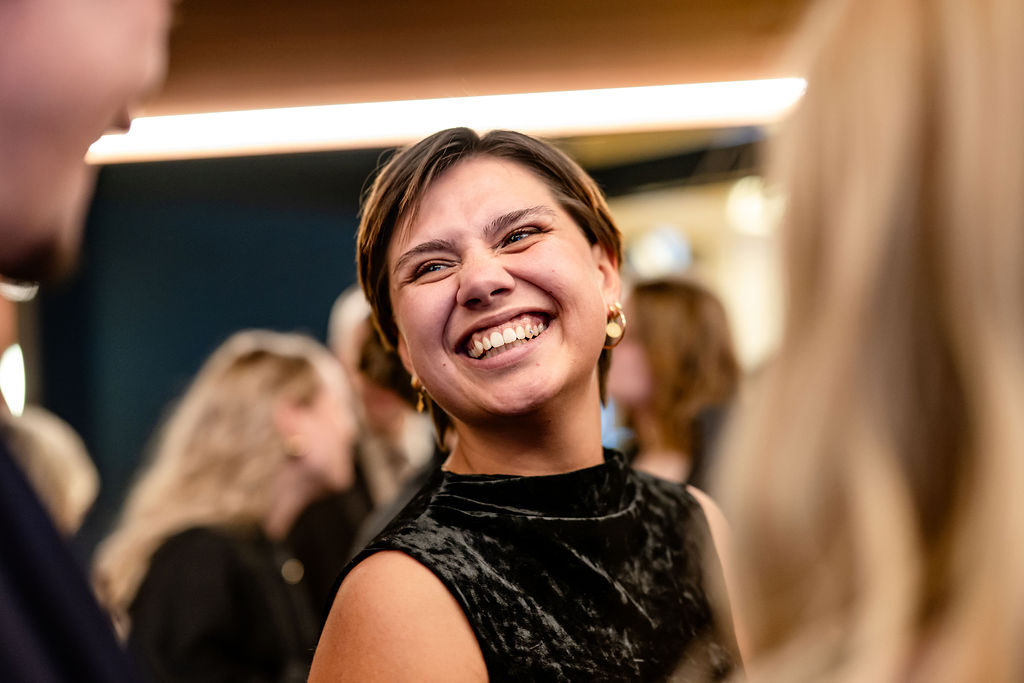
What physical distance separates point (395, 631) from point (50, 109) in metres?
0.76

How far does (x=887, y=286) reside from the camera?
71cm

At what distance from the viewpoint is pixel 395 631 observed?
124cm

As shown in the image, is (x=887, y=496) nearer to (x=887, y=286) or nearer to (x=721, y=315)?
(x=887, y=286)

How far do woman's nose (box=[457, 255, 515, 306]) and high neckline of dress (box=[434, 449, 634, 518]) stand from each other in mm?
249

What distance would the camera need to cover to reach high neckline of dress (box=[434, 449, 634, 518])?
1.44 m

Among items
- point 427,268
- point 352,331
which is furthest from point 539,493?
point 352,331

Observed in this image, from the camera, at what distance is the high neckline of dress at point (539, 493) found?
4.73 feet

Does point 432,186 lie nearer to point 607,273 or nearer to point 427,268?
point 427,268

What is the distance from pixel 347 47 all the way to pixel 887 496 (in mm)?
3738

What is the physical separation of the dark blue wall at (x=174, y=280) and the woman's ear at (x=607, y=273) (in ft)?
19.2

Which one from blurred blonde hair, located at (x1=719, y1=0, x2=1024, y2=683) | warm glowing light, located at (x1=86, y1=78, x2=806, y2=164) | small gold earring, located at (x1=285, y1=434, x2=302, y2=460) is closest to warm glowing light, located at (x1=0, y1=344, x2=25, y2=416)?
warm glowing light, located at (x1=86, y1=78, x2=806, y2=164)

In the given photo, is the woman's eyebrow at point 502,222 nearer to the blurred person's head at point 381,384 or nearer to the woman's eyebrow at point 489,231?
the woman's eyebrow at point 489,231

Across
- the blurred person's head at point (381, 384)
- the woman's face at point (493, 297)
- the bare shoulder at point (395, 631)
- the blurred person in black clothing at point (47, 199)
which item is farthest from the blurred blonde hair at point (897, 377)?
the blurred person's head at point (381, 384)

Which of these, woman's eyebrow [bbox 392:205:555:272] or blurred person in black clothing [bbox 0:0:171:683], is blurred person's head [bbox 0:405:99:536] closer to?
woman's eyebrow [bbox 392:205:555:272]
